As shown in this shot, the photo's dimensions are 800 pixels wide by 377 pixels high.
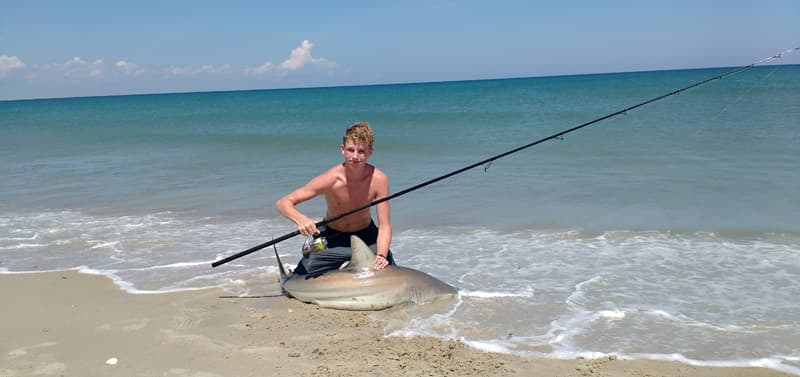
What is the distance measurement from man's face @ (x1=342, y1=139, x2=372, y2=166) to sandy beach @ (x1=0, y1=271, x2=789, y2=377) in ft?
3.93

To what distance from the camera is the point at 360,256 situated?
15.7 ft

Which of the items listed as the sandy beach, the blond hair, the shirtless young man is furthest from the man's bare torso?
the sandy beach

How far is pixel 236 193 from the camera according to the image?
35.9 feet

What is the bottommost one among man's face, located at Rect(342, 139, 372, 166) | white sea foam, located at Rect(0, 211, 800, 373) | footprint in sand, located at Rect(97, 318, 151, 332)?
white sea foam, located at Rect(0, 211, 800, 373)

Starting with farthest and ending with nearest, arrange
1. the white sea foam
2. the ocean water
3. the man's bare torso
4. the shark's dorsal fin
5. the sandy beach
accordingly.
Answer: the man's bare torso < the shark's dorsal fin < the ocean water < the white sea foam < the sandy beach

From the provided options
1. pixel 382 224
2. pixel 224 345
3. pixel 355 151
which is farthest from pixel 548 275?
pixel 224 345

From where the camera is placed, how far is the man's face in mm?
4786

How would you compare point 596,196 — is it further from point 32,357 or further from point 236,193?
point 32,357

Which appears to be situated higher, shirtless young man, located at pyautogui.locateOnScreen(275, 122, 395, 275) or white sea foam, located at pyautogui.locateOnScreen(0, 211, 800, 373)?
shirtless young man, located at pyautogui.locateOnScreen(275, 122, 395, 275)

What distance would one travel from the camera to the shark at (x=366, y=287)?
4.84 metres

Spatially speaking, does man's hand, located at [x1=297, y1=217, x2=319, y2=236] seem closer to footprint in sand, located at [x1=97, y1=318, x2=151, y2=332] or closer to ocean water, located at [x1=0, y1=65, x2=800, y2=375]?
ocean water, located at [x1=0, y1=65, x2=800, y2=375]

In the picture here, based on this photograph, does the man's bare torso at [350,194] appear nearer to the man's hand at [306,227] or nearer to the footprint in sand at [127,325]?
the man's hand at [306,227]

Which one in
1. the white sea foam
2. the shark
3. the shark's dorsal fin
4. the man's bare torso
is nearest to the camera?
the white sea foam

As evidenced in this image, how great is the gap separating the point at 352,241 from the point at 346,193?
1.63 feet
